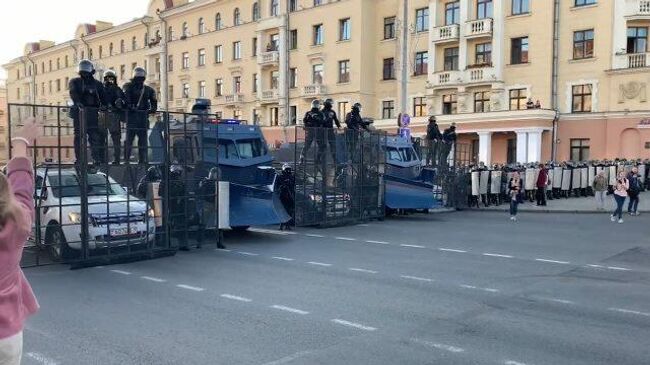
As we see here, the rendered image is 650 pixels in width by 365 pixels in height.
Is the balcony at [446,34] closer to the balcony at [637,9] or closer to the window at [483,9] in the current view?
the window at [483,9]

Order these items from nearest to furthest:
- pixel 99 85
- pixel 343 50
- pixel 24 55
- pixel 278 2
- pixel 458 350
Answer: pixel 458 350 < pixel 99 85 < pixel 343 50 < pixel 278 2 < pixel 24 55

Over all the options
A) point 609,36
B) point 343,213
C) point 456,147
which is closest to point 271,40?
point 609,36

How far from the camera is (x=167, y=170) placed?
12.1 meters

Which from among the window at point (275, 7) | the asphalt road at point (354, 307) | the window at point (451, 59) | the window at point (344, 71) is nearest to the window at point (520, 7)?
the window at point (451, 59)

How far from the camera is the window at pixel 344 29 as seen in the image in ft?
161

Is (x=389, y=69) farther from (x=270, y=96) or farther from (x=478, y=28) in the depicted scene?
(x=270, y=96)

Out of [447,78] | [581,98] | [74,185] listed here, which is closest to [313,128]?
[74,185]

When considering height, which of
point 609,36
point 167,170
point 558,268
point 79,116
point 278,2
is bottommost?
point 558,268

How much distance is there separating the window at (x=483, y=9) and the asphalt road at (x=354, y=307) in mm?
31364

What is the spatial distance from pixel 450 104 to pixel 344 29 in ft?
37.5

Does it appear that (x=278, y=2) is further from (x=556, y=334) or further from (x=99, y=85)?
(x=556, y=334)

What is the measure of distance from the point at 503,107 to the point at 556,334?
36.3 m

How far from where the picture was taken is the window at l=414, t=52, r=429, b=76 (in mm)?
46156

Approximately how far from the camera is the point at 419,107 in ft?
153
